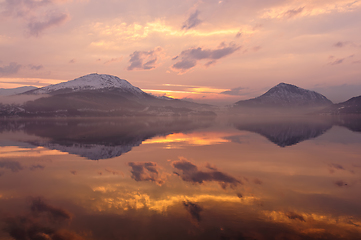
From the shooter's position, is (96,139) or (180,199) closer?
(180,199)

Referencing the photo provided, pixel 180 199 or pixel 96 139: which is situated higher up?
pixel 180 199

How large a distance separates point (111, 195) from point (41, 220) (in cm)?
553

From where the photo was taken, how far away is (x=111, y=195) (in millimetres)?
20547

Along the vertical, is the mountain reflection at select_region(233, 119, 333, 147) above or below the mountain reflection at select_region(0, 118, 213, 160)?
above

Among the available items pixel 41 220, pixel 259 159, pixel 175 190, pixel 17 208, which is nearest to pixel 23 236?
pixel 41 220

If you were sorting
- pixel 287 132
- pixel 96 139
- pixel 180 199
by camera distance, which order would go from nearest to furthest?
pixel 180 199 → pixel 96 139 → pixel 287 132

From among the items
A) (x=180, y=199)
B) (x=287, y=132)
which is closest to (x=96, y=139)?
(x=180, y=199)

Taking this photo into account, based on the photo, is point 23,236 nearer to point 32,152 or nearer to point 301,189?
point 301,189

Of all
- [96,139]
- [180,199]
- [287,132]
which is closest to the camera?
[180,199]

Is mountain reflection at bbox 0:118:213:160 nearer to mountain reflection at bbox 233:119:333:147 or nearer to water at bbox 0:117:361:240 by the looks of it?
water at bbox 0:117:361:240

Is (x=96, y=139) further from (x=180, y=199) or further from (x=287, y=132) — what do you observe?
(x=287, y=132)

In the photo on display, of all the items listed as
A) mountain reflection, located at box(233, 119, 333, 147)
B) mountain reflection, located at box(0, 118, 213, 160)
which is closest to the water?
mountain reflection, located at box(0, 118, 213, 160)

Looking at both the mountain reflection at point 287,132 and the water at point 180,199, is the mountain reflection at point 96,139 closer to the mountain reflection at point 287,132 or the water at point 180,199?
the water at point 180,199

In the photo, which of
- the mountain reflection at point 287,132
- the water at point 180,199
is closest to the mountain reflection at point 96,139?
the water at point 180,199
